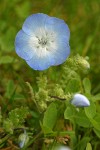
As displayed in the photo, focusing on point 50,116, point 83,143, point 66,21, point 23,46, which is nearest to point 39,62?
point 23,46

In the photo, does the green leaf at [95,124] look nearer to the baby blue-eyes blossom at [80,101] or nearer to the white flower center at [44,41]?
the baby blue-eyes blossom at [80,101]

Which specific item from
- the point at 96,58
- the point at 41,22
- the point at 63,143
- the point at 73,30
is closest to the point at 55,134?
the point at 63,143

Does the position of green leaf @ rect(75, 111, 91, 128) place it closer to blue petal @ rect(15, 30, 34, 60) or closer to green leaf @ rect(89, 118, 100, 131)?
green leaf @ rect(89, 118, 100, 131)

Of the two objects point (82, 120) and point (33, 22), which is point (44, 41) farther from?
point (82, 120)

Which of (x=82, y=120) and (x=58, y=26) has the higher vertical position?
(x=58, y=26)

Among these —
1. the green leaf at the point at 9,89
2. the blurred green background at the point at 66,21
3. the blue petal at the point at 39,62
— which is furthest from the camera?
the blurred green background at the point at 66,21

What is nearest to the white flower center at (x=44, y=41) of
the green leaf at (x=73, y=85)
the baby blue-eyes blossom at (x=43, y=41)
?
the baby blue-eyes blossom at (x=43, y=41)
